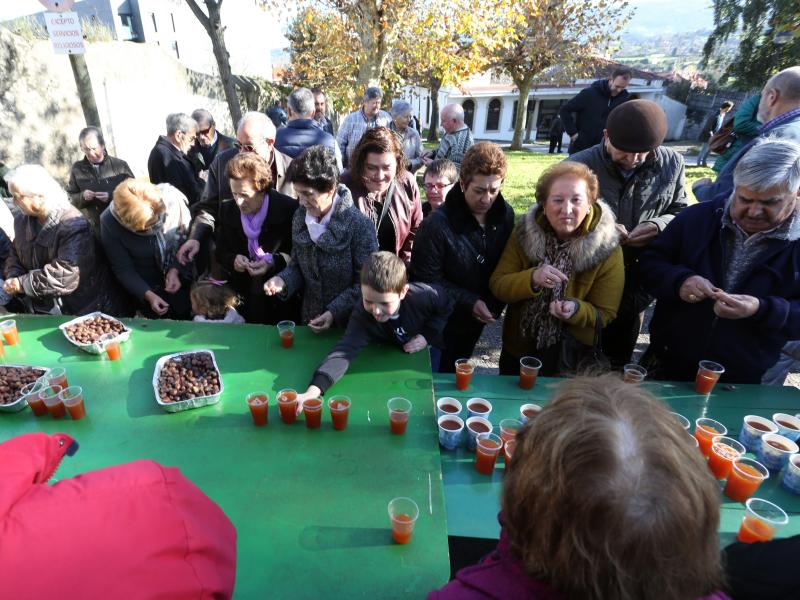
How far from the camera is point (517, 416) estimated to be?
2.28m

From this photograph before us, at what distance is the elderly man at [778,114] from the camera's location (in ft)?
10.3

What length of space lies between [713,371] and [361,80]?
9.70m

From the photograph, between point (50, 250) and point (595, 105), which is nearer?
point (50, 250)

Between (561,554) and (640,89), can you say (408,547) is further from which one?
(640,89)

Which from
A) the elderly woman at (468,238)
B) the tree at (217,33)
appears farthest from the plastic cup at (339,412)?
the tree at (217,33)

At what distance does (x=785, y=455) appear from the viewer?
196cm

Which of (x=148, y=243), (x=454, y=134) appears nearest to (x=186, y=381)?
(x=148, y=243)

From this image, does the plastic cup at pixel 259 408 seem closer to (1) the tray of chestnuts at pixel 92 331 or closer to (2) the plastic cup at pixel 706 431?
(1) the tray of chestnuts at pixel 92 331

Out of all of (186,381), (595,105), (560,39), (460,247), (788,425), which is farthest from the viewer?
(560,39)

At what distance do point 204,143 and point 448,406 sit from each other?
571 centimetres

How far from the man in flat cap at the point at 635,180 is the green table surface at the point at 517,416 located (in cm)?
88

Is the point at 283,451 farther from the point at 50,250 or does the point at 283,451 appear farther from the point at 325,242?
the point at 50,250

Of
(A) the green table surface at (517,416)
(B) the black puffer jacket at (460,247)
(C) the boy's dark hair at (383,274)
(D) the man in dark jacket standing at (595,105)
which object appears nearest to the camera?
(A) the green table surface at (517,416)

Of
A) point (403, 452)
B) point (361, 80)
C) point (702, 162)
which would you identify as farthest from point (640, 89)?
point (403, 452)
